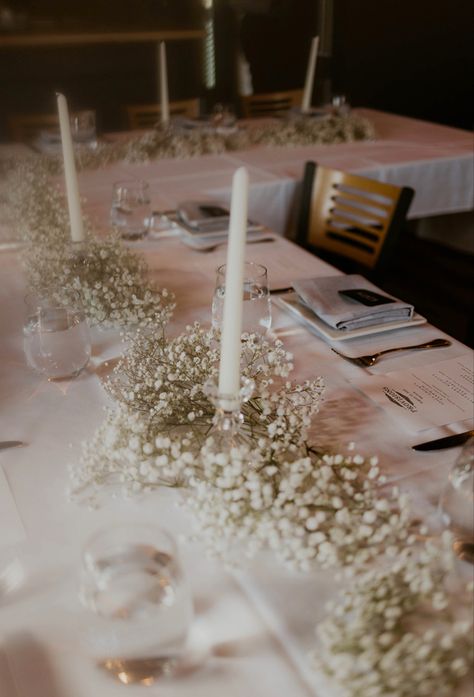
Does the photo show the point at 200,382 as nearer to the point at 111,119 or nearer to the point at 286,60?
the point at 111,119

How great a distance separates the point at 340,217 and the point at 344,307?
138 centimetres

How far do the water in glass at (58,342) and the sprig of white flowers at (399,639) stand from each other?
0.77 meters

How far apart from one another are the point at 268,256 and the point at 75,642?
1.46m

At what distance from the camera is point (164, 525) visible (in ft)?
3.29

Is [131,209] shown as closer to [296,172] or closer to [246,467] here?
[296,172]

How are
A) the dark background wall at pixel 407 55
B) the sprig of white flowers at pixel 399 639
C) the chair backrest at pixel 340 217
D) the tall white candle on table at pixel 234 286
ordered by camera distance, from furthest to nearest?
the dark background wall at pixel 407 55, the chair backrest at pixel 340 217, the tall white candle on table at pixel 234 286, the sprig of white flowers at pixel 399 639

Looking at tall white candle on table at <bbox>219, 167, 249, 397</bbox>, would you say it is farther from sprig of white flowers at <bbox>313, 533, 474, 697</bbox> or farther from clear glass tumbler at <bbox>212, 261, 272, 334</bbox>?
clear glass tumbler at <bbox>212, 261, 272, 334</bbox>

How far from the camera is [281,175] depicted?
3.10m

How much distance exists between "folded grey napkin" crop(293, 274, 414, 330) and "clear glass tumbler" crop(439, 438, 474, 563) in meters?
0.64

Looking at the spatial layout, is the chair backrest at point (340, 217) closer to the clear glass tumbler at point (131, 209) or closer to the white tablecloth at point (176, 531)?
the clear glass tumbler at point (131, 209)

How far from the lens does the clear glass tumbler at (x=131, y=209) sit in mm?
2164

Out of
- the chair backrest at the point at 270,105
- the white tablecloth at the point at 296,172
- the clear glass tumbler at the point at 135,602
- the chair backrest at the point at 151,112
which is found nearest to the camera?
the clear glass tumbler at the point at 135,602

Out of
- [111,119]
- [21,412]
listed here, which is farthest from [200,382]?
[111,119]

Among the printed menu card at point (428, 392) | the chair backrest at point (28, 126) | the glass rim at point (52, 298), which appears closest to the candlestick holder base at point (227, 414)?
the printed menu card at point (428, 392)
